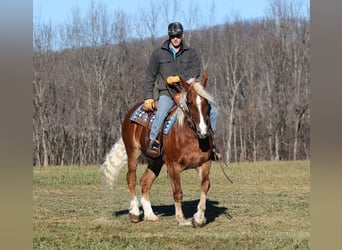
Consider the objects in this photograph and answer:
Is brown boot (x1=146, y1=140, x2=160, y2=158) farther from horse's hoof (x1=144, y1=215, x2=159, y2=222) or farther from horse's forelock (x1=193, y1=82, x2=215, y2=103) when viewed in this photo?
horse's forelock (x1=193, y1=82, x2=215, y2=103)

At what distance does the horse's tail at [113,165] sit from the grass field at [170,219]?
0.60 m

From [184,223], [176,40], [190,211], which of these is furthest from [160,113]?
[190,211]

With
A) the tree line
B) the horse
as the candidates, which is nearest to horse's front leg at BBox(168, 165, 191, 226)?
the horse

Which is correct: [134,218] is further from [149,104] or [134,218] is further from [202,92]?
[202,92]

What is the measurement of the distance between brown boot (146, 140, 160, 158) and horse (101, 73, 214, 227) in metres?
0.11

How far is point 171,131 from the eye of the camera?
8.47 meters

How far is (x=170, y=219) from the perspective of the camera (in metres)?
9.18

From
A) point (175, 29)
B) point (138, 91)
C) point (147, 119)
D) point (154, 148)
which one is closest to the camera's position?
A: point (175, 29)

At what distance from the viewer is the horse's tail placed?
991 cm

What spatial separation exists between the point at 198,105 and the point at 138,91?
1425 inches
